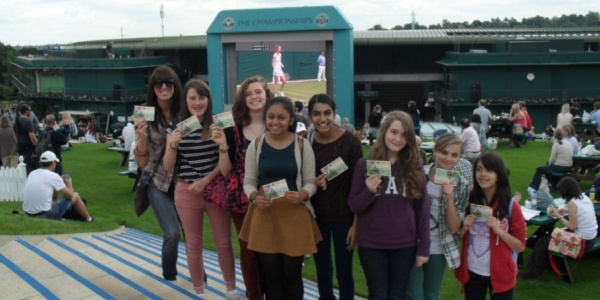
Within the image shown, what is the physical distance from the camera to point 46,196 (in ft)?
26.3

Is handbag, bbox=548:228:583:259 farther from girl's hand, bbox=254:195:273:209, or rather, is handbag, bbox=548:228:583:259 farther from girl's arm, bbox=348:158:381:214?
girl's hand, bbox=254:195:273:209

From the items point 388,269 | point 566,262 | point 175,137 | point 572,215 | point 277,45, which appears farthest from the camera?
point 277,45

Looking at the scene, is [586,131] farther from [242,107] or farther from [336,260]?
[242,107]

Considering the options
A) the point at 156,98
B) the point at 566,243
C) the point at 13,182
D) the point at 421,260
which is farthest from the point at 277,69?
the point at 421,260

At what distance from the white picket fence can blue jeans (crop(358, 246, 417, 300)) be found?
8.75 meters

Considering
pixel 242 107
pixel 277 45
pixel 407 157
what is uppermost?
pixel 277 45

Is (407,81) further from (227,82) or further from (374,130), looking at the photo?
(374,130)

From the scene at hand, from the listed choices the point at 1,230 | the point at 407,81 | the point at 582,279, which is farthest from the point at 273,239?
the point at 407,81

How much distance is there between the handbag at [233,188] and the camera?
430 cm

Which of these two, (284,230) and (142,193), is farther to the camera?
(142,193)

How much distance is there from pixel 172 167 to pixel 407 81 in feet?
106

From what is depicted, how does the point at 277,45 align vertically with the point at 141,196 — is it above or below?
above

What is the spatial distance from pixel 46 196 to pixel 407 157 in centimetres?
582

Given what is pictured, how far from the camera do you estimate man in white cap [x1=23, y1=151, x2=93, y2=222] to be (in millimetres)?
7961
